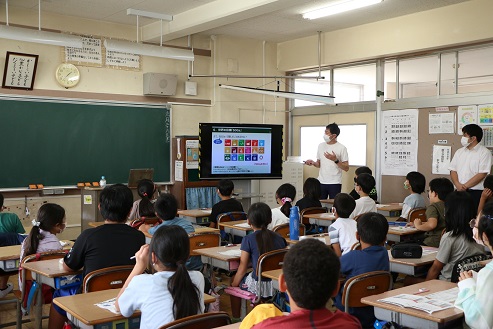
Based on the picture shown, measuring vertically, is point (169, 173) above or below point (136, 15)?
below

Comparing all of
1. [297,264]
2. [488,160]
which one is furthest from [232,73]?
[297,264]

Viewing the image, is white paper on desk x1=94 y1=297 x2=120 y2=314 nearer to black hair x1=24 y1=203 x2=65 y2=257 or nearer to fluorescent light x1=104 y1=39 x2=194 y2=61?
black hair x1=24 y1=203 x2=65 y2=257

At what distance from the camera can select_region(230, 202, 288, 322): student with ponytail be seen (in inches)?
156

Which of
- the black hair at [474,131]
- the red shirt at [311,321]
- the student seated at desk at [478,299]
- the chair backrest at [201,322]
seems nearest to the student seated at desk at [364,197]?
the black hair at [474,131]

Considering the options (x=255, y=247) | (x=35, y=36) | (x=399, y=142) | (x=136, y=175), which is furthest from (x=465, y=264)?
(x=136, y=175)

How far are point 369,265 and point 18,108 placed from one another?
229 inches

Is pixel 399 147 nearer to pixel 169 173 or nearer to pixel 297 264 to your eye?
pixel 169 173

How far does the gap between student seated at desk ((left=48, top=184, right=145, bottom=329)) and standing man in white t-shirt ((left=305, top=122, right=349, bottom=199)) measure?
487 centimetres

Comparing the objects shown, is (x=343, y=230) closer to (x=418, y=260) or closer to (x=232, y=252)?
(x=418, y=260)

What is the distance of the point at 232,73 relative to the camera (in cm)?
944

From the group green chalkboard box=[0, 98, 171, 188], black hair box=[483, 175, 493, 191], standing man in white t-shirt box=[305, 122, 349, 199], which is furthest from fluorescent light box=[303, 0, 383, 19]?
green chalkboard box=[0, 98, 171, 188]

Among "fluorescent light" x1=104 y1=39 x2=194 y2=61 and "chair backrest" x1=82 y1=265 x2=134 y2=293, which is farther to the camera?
"fluorescent light" x1=104 y1=39 x2=194 y2=61

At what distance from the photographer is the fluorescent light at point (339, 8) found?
6.99m

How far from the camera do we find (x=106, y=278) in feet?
10.2
